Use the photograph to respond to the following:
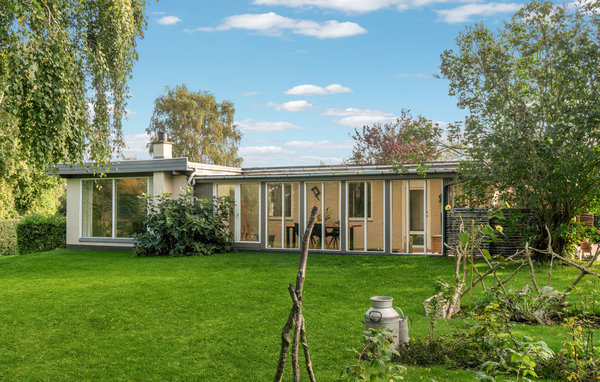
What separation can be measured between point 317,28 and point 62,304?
17.2 metres

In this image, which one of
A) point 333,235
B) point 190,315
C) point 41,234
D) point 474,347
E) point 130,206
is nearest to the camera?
point 474,347

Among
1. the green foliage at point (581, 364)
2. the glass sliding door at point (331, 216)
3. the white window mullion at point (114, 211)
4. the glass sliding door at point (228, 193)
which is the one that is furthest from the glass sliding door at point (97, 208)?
the green foliage at point (581, 364)

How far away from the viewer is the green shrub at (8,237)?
2038 cm

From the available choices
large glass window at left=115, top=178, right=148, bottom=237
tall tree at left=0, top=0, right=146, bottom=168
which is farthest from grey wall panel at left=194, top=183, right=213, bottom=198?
tall tree at left=0, top=0, right=146, bottom=168

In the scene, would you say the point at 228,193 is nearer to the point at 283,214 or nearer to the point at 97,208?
the point at 283,214

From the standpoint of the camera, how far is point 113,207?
54.1 feet

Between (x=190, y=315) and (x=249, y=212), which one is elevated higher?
(x=249, y=212)

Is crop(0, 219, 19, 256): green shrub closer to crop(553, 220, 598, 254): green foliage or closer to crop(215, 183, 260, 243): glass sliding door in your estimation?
crop(215, 183, 260, 243): glass sliding door

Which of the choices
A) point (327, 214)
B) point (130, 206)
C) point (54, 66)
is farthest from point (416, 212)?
point (54, 66)

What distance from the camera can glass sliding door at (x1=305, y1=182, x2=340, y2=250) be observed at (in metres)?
14.5

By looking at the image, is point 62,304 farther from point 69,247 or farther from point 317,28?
point 317,28

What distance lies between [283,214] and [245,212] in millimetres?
1275

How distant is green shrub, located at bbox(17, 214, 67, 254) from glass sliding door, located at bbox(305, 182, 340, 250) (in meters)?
9.93

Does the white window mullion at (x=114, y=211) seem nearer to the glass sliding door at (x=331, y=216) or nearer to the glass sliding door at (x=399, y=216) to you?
the glass sliding door at (x=331, y=216)
